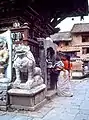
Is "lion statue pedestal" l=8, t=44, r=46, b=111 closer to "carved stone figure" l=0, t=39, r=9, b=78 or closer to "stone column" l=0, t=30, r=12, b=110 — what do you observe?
"stone column" l=0, t=30, r=12, b=110

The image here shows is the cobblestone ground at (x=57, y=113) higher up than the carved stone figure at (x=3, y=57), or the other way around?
the carved stone figure at (x=3, y=57)

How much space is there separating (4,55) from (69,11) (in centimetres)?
448

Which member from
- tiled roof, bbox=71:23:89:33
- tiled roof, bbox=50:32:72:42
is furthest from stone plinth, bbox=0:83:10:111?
tiled roof, bbox=71:23:89:33

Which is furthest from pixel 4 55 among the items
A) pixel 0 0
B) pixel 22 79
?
pixel 0 0

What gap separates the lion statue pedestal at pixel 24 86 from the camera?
226 inches

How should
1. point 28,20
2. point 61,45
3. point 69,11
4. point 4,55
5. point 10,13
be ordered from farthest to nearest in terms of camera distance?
point 61,45 → point 69,11 → point 28,20 → point 10,13 → point 4,55

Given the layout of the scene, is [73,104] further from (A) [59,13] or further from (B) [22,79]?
(A) [59,13]

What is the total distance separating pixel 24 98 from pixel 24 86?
0.31 m

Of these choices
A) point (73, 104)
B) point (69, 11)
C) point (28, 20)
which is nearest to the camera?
point (73, 104)

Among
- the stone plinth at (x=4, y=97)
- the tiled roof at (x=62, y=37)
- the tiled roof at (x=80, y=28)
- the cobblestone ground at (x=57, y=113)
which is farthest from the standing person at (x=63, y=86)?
the tiled roof at (x=80, y=28)

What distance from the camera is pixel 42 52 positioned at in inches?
299

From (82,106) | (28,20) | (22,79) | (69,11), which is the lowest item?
(82,106)

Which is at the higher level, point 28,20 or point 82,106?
point 28,20

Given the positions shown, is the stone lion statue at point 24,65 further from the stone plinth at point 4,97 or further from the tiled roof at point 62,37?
the tiled roof at point 62,37
